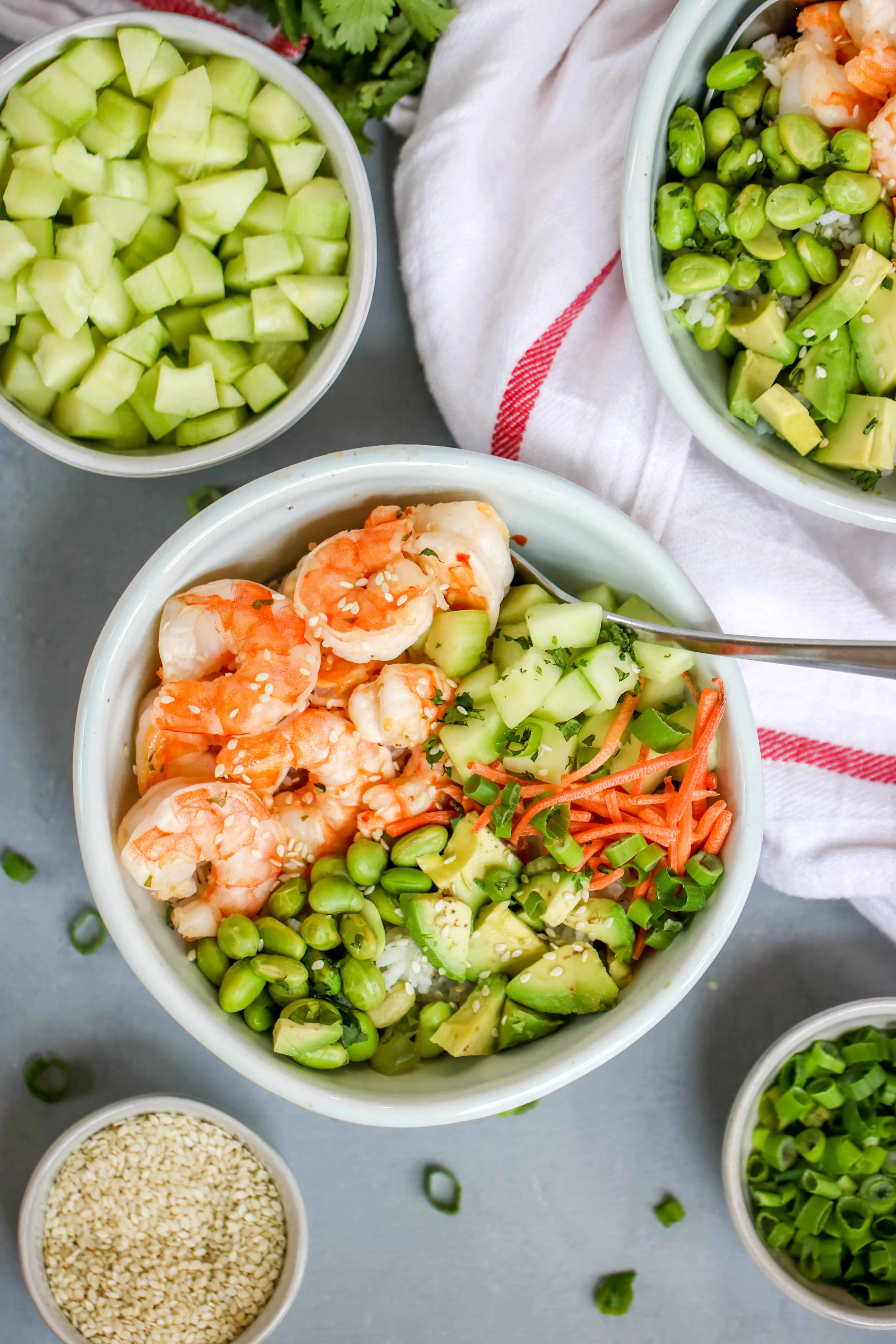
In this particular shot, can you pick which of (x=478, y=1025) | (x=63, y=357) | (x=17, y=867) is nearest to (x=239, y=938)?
(x=478, y=1025)

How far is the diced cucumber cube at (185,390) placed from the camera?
1.79 m

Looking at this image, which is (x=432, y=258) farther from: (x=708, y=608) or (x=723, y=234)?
(x=708, y=608)

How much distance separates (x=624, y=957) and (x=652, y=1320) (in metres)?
1.07

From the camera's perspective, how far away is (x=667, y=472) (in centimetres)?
194

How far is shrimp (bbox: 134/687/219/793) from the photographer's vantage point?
169 cm

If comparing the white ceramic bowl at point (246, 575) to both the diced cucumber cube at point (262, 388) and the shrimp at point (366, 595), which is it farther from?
the diced cucumber cube at point (262, 388)

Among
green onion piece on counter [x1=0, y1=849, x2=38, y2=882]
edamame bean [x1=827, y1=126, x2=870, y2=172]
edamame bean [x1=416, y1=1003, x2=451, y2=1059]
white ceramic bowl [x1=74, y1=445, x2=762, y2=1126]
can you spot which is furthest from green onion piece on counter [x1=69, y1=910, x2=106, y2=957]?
edamame bean [x1=827, y1=126, x2=870, y2=172]

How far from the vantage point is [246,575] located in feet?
6.02

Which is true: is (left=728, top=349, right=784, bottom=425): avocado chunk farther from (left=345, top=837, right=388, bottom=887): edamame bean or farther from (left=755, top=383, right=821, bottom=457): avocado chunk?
(left=345, top=837, right=388, bottom=887): edamame bean

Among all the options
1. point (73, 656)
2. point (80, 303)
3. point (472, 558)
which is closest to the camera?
point (472, 558)

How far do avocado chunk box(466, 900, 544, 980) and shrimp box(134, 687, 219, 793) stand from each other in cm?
55

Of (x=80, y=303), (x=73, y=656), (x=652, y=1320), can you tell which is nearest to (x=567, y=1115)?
(x=652, y=1320)

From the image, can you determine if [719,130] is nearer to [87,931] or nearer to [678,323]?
[678,323]

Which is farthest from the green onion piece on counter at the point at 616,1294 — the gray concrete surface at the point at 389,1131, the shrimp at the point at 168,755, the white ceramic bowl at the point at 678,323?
the white ceramic bowl at the point at 678,323
